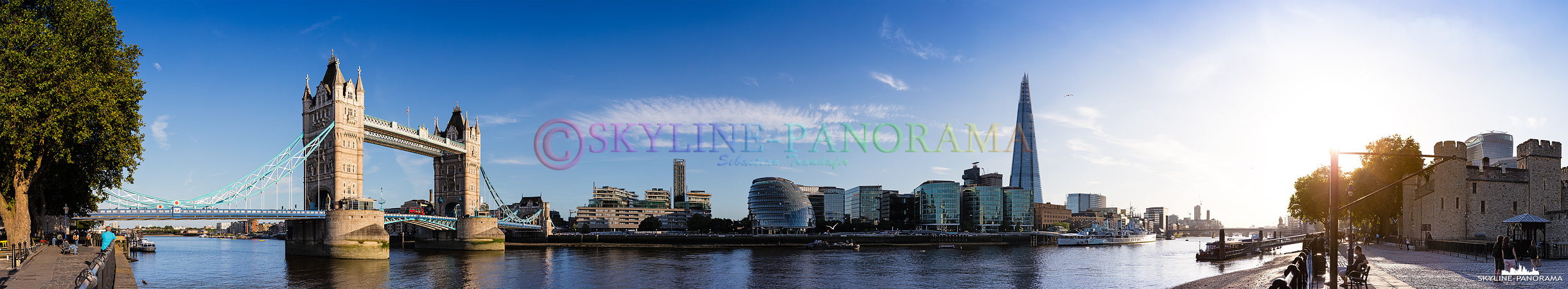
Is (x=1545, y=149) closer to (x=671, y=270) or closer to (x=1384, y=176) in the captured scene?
(x=1384, y=176)

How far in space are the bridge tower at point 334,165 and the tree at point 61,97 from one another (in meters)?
31.4

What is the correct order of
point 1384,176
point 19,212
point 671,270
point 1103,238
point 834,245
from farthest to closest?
point 1103,238 < point 834,245 < point 1384,176 < point 671,270 < point 19,212

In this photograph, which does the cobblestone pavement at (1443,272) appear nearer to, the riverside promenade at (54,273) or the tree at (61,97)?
the riverside promenade at (54,273)

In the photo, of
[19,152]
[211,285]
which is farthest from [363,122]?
[19,152]

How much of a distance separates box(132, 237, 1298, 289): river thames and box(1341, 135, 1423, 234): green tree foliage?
9889 mm

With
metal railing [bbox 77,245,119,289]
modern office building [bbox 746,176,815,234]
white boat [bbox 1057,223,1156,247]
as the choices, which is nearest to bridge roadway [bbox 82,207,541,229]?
metal railing [bbox 77,245,119,289]

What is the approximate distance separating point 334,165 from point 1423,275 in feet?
274

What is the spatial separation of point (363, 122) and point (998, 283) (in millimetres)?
68048

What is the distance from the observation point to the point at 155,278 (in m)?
49.0

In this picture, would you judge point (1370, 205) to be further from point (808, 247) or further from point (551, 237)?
point (551, 237)

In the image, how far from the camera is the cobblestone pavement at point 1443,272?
23.9m

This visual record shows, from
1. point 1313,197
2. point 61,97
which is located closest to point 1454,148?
point 1313,197

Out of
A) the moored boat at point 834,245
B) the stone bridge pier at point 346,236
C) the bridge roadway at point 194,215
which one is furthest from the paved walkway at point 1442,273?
the moored boat at point 834,245

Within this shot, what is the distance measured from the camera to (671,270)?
5925 centimetres
